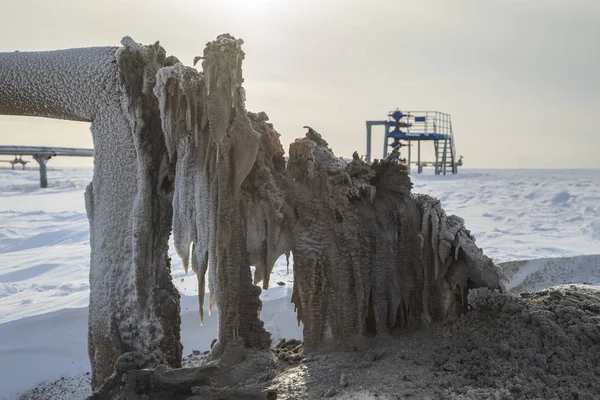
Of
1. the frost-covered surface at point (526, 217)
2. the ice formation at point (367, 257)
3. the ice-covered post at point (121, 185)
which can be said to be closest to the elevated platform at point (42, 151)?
the frost-covered surface at point (526, 217)

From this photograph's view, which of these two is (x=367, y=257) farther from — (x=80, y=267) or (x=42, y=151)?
(x=42, y=151)

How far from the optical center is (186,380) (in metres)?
2.40

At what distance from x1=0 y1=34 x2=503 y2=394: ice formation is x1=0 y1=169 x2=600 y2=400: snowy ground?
1392mm

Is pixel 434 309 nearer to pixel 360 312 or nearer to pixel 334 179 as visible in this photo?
pixel 360 312

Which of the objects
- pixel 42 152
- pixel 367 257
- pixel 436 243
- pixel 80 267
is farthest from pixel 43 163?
pixel 436 243

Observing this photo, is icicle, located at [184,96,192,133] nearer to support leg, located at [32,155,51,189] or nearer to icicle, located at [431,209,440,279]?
icicle, located at [431,209,440,279]

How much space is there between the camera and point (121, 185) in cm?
311

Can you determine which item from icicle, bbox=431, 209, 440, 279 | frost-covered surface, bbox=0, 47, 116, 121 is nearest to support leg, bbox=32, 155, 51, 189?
frost-covered surface, bbox=0, 47, 116, 121

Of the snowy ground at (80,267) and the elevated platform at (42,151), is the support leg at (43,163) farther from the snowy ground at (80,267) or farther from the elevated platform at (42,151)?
the snowy ground at (80,267)

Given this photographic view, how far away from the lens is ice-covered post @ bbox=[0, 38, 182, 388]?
301cm

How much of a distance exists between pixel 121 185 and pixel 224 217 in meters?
0.74

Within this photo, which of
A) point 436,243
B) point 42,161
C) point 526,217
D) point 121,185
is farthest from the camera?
point 42,161

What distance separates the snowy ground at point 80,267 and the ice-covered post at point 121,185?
3.91 feet

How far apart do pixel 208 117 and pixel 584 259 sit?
14.7ft
